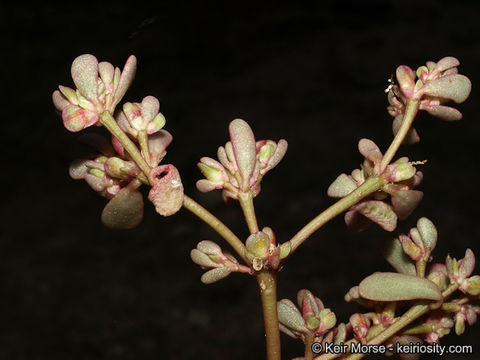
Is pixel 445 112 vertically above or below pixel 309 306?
above

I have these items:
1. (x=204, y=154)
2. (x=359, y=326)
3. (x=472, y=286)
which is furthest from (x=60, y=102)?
(x=204, y=154)

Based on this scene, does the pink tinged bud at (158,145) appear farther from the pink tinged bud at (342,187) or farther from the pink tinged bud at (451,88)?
the pink tinged bud at (451,88)

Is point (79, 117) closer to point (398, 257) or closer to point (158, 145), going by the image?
point (158, 145)

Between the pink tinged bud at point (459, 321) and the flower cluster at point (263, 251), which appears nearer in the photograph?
the flower cluster at point (263, 251)

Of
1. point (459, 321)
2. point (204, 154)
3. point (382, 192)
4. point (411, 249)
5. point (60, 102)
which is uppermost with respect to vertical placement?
point (60, 102)

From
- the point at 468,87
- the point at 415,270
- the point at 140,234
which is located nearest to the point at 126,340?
the point at 140,234

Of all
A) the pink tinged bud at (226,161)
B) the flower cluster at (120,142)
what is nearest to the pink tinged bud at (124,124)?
the flower cluster at (120,142)
